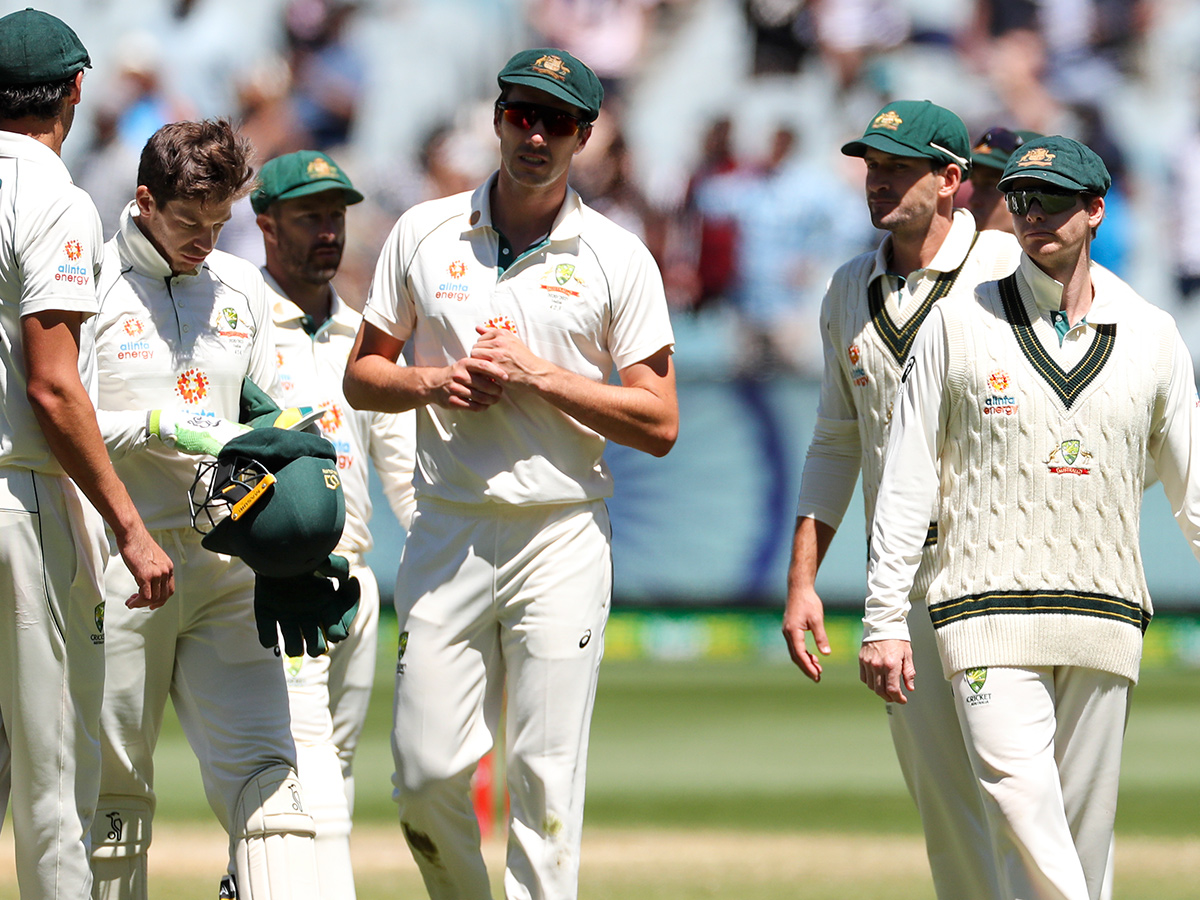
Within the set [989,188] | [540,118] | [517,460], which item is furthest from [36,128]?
[989,188]

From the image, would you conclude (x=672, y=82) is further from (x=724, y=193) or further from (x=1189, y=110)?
(x=1189, y=110)

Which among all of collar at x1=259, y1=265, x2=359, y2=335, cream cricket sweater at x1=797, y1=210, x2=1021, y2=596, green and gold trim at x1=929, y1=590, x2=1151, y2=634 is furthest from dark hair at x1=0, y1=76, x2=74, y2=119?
green and gold trim at x1=929, y1=590, x2=1151, y2=634

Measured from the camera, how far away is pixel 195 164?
380cm

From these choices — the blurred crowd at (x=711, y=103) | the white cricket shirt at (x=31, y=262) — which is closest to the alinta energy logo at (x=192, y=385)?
the white cricket shirt at (x=31, y=262)

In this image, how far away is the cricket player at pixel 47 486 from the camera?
11.1 ft

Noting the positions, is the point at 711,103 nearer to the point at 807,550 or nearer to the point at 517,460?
Result: the point at 807,550

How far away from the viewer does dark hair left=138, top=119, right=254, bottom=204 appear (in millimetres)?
3811

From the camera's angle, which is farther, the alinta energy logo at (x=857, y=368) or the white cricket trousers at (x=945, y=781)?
the alinta energy logo at (x=857, y=368)

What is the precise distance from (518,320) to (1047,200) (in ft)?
4.31

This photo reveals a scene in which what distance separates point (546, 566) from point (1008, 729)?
1175 mm

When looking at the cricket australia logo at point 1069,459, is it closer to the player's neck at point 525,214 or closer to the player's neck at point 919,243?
the player's neck at point 919,243

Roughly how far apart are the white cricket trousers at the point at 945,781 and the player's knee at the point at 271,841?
149 cm

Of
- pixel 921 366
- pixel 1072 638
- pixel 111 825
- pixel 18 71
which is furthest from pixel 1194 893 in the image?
pixel 18 71

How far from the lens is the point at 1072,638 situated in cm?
356
